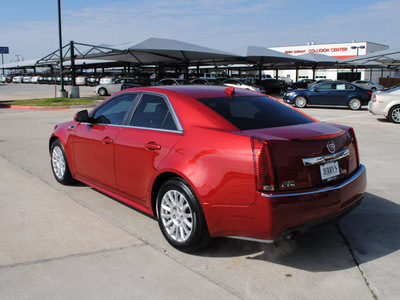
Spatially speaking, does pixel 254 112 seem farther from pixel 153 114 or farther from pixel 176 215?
pixel 176 215

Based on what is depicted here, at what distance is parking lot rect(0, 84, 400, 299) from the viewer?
3.02 metres

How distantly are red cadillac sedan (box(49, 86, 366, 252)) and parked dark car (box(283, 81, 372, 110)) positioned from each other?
17.4m

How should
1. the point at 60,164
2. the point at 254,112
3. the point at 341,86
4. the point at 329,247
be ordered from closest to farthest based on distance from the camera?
the point at 329,247, the point at 254,112, the point at 60,164, the point at 341,86

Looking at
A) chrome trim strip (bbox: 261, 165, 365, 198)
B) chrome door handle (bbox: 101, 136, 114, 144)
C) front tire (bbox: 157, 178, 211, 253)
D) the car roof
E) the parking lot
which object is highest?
the car roof

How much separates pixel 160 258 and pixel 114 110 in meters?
2.03

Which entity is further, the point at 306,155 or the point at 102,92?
the point at 102,92

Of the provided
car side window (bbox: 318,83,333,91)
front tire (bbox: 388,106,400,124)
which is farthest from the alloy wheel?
car side window (bbox: 318,83,333,91)

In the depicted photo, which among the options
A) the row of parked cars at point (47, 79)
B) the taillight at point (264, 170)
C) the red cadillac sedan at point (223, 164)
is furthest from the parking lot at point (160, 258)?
the row of parked cars at point (47, 79)

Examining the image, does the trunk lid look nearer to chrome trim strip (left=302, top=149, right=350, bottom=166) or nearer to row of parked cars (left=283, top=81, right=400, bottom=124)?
chrome trim strip (left=302, top=149, right=350, bottom=166)

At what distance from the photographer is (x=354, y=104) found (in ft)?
66.8

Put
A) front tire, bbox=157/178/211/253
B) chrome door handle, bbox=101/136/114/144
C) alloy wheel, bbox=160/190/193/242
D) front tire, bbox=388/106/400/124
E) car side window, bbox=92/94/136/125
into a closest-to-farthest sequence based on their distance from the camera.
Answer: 1. front tire, bbox=157/178/211/253
2. alloy wheel, bbox=160/190/193/242
3. chrome door handle, bbox=101/136/114/144
4. car side window, bbox=92/94/136/125
5. front tire, bbox=388/106/400/124

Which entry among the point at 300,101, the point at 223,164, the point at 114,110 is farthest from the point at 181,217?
the point at 300,101

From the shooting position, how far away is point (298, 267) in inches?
134

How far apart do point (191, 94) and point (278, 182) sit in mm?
1451
